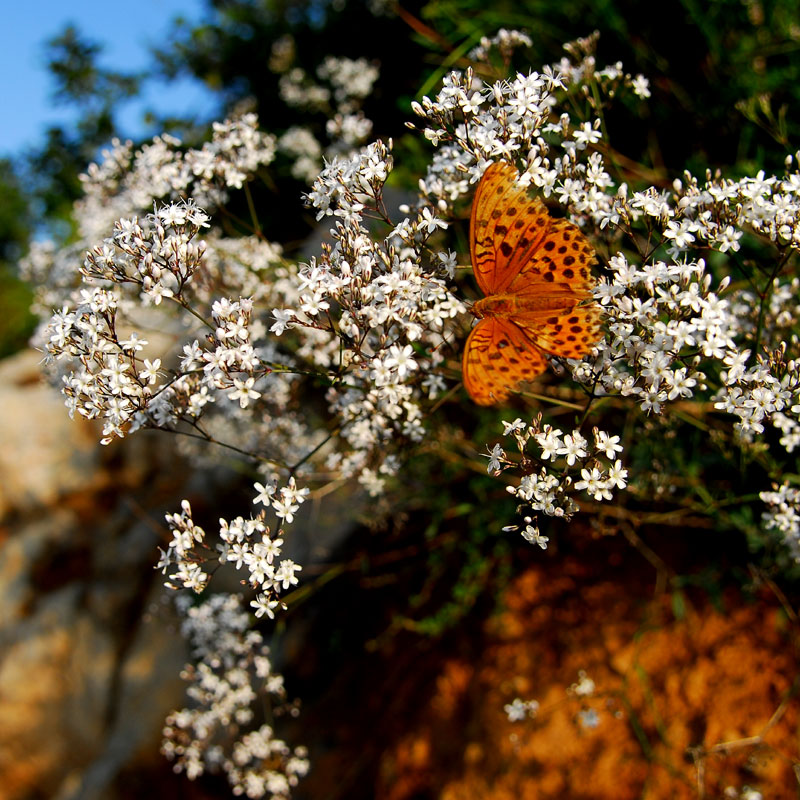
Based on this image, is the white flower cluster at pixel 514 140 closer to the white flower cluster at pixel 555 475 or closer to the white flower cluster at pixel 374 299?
the white flower cluster at pixel 374 299

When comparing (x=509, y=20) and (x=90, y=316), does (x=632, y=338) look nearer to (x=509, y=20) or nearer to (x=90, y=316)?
(x=90, y=316)

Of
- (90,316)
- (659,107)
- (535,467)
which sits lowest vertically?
(535,467)

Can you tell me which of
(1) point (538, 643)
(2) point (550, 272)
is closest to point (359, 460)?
(2) point (550, 272)

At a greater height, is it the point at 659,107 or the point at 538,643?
the point at 659,107

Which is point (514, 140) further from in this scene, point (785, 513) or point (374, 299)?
point (785, 513)

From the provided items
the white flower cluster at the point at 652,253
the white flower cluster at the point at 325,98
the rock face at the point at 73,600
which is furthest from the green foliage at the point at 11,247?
the white flower cluster at the point at 652,253

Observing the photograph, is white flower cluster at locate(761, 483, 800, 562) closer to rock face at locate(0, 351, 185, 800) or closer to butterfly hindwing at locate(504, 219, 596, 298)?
butterfly hindwing at locate(504, 219, 596, 298)

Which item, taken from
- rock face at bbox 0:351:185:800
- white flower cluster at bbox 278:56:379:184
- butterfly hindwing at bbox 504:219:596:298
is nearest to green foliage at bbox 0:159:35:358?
rock face at bbox 0:351:185:800
